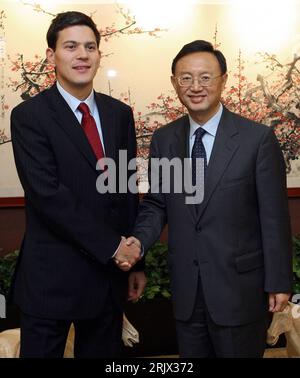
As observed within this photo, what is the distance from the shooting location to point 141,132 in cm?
356

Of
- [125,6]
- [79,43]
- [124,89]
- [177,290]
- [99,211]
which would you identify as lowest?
[177,290]

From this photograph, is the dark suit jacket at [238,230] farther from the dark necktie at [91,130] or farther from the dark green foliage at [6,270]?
the dark green foliage at [6,270]

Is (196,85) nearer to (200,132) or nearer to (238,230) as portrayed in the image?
(200,132)

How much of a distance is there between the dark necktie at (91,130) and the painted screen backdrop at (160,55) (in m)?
1.64

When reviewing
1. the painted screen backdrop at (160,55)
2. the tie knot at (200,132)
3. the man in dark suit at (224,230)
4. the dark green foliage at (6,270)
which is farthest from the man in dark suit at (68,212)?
the painted screen backdrop at (160,55)

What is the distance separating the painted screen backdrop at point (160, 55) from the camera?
337 cm

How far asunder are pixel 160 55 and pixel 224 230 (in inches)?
77.0

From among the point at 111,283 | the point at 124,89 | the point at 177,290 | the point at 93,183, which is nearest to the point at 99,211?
the point at 93,183

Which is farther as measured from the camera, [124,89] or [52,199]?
[124,89]

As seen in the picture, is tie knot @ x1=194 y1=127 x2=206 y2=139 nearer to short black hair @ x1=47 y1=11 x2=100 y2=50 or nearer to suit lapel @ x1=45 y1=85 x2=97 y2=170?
suit lapel @ x1=45 y1=85 x2=97 y2=170

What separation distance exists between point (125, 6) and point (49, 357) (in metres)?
2.34

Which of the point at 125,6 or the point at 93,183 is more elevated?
the point at 125,6

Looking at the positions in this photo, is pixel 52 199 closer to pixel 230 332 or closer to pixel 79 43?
pixel 79 43

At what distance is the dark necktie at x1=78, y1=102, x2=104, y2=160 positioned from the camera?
183cm
